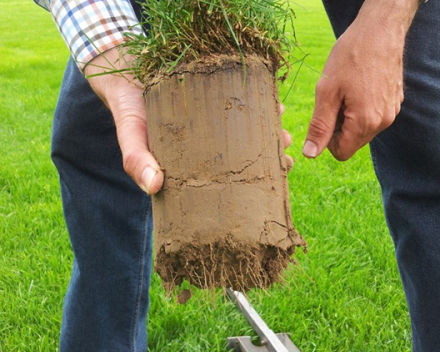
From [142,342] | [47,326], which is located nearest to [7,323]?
[47,326]

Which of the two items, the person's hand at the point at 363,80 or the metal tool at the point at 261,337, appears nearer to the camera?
the person's hand at the point at 363,80

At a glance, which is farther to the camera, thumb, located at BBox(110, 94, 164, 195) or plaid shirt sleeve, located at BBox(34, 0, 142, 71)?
plaid shirt sleeve, located at BBox(34, 0, 142, 71)

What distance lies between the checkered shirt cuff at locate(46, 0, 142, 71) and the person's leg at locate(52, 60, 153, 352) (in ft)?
1.05

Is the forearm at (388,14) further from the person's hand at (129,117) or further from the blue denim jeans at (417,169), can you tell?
the person's hand at (129,117)

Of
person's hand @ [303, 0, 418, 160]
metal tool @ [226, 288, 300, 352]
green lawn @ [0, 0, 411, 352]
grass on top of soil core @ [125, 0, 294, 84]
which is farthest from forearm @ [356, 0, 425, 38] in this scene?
metal tool @ [226, 288, 300, 352]

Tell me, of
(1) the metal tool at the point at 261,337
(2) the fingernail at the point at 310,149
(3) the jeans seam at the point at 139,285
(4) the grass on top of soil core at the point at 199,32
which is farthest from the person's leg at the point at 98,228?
(2) the fingernail at the point at 310,149

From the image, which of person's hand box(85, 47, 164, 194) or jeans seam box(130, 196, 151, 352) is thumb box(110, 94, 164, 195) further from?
jeans seam box(130, 196, 151, 352)

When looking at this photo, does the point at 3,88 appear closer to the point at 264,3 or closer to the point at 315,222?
the point at 315,222

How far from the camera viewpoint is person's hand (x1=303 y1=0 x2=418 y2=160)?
1417mm

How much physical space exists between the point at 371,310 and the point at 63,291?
60.2 inches

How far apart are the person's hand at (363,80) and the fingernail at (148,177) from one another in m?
0.48

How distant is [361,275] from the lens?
2.97 m

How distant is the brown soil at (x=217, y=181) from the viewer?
122cm

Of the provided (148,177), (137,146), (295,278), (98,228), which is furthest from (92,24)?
(295,278)
